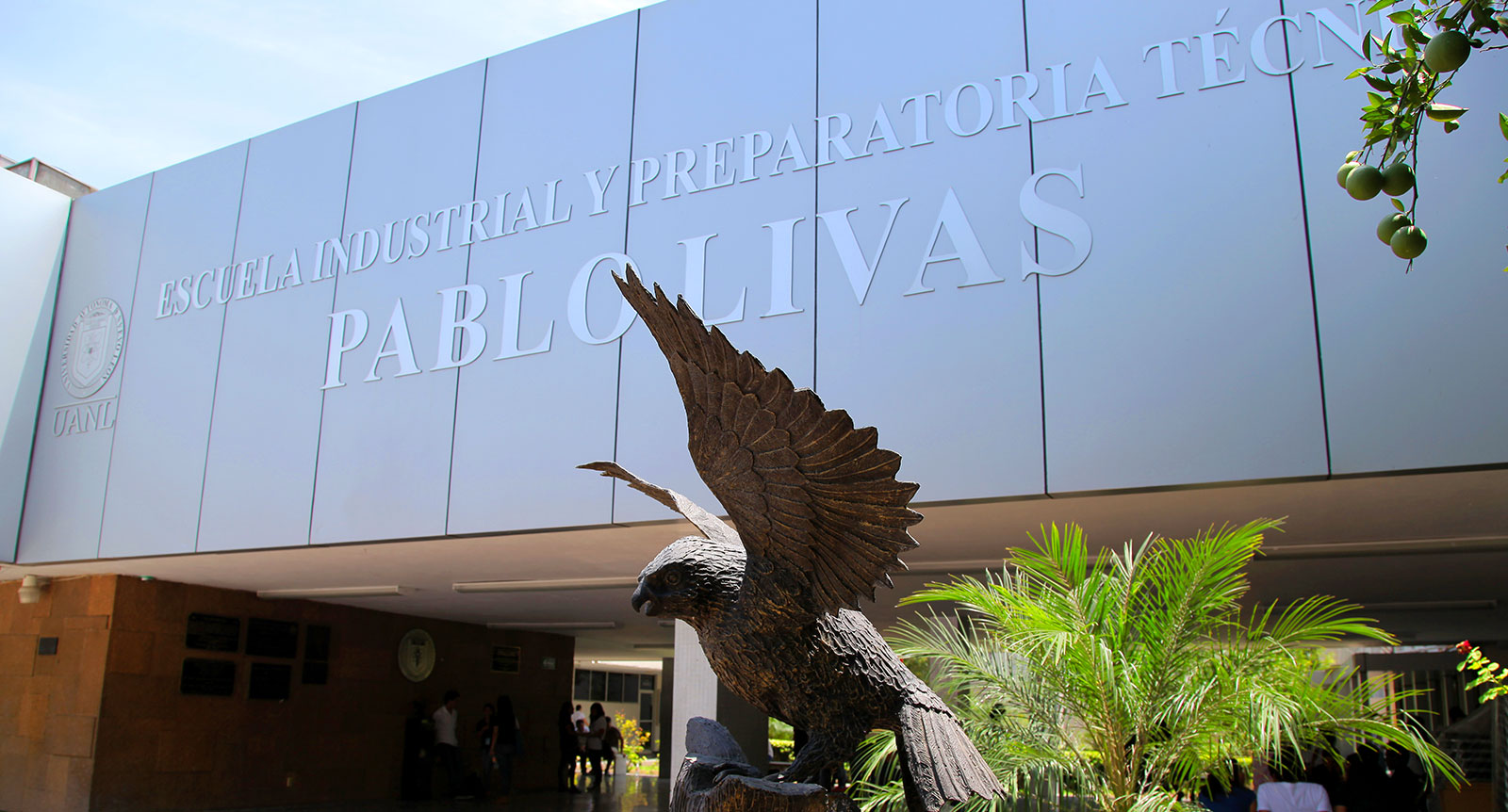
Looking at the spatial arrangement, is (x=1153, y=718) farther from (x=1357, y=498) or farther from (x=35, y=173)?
(x=35, y=173)

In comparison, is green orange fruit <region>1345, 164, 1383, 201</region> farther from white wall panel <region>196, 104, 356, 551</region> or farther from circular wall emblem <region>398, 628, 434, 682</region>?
circular wall emblem <region>398, 628, 434, 682</region>

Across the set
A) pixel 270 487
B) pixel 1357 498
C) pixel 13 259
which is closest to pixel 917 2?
pixel 1357 498

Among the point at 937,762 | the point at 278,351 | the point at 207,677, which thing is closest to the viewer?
the point at 937,762

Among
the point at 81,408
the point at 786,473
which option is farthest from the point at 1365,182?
the point at 81,408

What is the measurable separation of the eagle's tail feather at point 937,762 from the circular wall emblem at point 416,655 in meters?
11.5

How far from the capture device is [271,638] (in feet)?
37.1

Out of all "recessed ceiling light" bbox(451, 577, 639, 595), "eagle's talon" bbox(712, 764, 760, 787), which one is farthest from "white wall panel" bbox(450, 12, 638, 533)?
"eagle's talon" bbox(712, 764, 760, 787)

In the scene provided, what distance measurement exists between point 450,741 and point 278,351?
5955mm

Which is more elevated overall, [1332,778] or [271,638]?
[271,638]

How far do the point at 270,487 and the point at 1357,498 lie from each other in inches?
282

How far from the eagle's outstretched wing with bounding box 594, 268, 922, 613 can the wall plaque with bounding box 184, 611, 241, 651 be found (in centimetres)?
1015

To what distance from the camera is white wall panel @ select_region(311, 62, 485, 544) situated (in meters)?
7.20

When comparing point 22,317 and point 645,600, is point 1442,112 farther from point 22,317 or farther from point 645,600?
point 22,317

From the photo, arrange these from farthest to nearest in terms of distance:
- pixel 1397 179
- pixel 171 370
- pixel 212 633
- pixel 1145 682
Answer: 1. pixel 212 633
2. pixel 171 370
3. pixel 1145 682
4. pixel 1397 179
